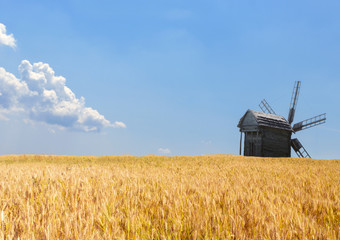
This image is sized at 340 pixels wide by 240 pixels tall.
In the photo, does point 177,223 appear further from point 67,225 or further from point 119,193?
point 119,193

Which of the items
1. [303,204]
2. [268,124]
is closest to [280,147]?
[268,124]

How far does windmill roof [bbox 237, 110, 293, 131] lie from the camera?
2852 cm

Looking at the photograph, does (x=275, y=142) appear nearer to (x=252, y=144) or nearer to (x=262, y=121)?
(x=252, y=144)

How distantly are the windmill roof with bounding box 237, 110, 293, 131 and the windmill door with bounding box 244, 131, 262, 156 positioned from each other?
123 cm

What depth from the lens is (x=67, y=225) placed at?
5.79ft

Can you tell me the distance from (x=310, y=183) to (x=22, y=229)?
4736 millimetres

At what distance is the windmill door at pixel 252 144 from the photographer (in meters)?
28.5

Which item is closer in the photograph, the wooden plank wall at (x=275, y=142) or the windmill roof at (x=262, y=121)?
Result: the windmill roof at (x=262, y=121)

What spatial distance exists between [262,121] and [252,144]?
9.32ft

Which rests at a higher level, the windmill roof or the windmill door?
the windmill roof

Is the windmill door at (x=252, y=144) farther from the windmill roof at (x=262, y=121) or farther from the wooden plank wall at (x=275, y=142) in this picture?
the windmill roof at (x=262, y=121)

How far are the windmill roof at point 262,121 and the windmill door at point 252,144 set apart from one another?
1233 millimetres

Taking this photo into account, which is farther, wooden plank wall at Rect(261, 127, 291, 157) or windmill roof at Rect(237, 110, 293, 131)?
wooden plank wall at Rect(261, 127, 291, 157)

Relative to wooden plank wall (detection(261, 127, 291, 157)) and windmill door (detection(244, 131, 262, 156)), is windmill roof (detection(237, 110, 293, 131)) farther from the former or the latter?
windmill door (detection(244, 131, 262, 156))
